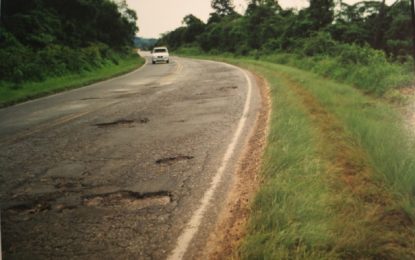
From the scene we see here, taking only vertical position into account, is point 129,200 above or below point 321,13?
below

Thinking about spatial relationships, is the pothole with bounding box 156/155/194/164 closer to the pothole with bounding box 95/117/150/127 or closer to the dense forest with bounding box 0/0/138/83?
the pothole with bounding box 95/117/150/127

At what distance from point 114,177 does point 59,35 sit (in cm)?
2484

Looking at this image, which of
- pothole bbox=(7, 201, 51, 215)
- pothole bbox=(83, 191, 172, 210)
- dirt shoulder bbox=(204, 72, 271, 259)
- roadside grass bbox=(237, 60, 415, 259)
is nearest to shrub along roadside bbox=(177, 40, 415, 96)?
roadside grass bbox=(237, 60, 415, 259)

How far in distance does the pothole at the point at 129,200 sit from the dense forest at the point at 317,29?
380 inches

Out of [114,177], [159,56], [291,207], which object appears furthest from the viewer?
[159,56]

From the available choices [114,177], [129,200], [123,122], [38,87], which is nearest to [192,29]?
[38,87]

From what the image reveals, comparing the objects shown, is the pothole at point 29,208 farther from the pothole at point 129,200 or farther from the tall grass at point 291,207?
the tall grass at point 291,207

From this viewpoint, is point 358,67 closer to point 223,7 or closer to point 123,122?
point 123,122

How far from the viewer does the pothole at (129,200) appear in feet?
13.9

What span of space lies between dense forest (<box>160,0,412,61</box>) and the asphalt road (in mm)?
7823

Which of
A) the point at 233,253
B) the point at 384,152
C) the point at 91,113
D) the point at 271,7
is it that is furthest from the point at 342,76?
the point at 271,7

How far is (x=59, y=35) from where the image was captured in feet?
89.1

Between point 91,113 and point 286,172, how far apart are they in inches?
257

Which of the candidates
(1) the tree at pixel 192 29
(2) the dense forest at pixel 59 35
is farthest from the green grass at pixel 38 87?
(1) the tree at pixel 192 29
